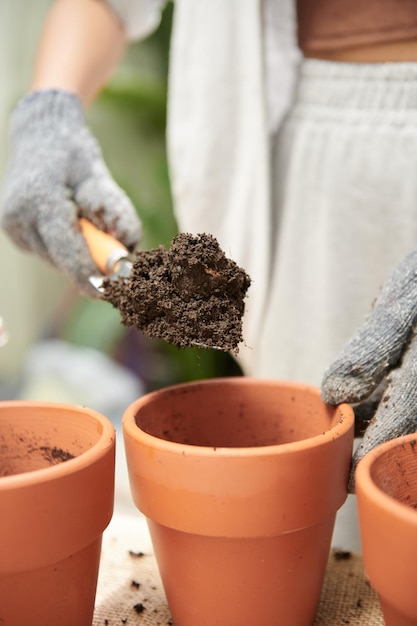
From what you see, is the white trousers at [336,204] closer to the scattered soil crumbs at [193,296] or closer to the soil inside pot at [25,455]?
the scattered soil crumbs at [193,296]

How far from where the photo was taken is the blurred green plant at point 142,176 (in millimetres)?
1998

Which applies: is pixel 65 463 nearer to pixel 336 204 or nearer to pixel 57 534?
pixel 57 534

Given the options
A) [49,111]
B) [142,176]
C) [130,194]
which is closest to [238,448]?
[49,111]

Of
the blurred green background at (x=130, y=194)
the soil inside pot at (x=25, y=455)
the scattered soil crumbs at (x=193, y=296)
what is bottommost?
the blurred green background at (x=130, y=194)

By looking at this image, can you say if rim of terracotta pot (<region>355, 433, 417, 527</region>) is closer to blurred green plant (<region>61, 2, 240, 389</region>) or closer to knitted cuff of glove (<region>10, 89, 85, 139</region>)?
knitted cuff of glove (<region>10, 89, 85, 139</region>)

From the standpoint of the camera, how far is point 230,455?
0.55m

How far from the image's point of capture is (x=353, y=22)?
0.93m

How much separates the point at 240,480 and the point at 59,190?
54 cm

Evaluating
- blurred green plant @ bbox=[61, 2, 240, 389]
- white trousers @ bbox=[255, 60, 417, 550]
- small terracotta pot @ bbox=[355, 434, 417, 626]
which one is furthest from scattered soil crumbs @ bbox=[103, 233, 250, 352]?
blurred green plant @ bbox=[61, 2, 240, 389]

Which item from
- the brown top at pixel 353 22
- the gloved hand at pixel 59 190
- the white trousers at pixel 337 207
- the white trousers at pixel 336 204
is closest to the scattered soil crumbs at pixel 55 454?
the gloved hand at pixel 59 190

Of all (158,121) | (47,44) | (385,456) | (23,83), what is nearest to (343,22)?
(47,44)

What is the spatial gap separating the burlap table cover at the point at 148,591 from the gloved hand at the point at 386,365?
0.13 metres

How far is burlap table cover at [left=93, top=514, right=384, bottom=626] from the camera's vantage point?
2.15ft

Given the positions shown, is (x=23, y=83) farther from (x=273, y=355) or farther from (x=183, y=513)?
(x=183, y=513)
